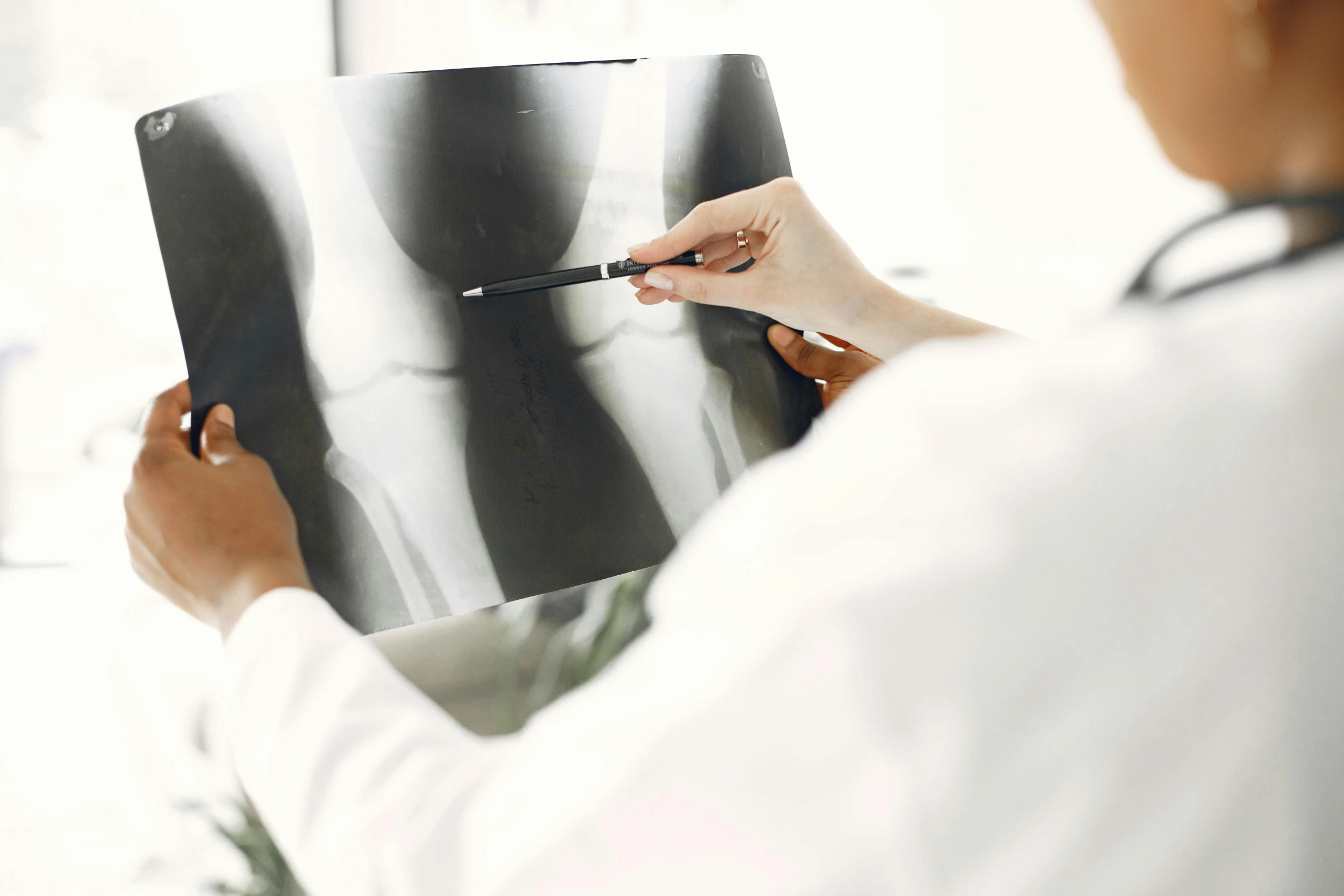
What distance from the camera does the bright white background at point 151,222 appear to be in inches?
22.2

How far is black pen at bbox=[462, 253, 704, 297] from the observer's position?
0.60 meters

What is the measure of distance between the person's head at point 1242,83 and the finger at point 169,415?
55 cm

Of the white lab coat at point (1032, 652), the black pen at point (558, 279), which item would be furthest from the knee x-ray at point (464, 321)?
the white lab coat at point (1032, 652)

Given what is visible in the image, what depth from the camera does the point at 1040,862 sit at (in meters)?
0.24

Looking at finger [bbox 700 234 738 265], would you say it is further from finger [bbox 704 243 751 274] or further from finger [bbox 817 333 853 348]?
finger [bbox 817 333 853 348]

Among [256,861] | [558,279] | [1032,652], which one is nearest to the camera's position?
[1032,652]

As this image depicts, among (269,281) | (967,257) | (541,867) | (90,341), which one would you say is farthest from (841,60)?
(541,867)

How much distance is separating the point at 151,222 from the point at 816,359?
1.72 ft

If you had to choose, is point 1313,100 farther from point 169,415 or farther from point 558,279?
point 169,415

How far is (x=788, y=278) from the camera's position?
2.10 ft

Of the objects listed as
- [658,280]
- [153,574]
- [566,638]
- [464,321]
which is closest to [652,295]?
[658,280]

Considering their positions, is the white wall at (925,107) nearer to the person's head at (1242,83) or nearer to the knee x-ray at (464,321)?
the knee x-ray at (464,321)

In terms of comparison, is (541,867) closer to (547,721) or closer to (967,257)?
(547,721)

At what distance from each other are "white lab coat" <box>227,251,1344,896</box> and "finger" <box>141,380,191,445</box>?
16.0 inches
